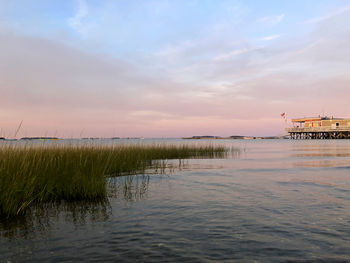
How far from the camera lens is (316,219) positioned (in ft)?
20.8

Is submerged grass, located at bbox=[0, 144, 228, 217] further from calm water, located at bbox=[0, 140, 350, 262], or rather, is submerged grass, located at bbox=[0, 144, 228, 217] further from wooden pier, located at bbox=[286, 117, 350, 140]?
wooden pier, located at bbox=[286, 117, 350, 140]

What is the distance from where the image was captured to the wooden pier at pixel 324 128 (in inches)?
3181

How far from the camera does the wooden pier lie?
80.8 metres

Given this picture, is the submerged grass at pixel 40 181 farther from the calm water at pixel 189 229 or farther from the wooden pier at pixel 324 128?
the wooden pier at pixel 324 128

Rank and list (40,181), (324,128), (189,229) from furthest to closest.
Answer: (324,128)
(40,181)
(189,229)

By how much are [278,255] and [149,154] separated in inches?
708

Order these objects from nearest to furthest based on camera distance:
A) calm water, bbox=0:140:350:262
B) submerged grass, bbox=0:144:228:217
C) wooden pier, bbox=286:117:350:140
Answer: calm water, bbox=0:140:350:262 < submerged grass, bbox=0:144:228:217 < wooden pier, bbox=286:117:350:140

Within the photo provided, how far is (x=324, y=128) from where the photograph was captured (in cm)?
8194

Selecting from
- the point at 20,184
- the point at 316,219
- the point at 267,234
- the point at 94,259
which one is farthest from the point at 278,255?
the point at 20,184

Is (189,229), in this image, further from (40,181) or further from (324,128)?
(324,128)

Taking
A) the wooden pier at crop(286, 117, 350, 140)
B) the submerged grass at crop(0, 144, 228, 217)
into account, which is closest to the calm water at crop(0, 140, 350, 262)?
the submerged grass at crop(0, 144, 228, 217)

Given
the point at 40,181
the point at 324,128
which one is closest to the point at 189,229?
the point at 40,181

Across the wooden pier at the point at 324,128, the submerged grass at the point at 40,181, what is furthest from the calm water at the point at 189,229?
the wooden pier at the point at 324,128

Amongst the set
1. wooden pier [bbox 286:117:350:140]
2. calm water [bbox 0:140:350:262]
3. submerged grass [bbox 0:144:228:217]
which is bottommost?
calm water [bbox 0:140:350:262]
